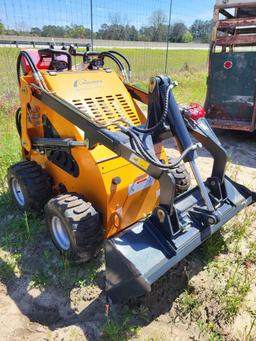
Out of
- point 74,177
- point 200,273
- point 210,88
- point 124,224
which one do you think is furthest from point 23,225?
point 210,88

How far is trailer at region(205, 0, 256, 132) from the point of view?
578 centimetres

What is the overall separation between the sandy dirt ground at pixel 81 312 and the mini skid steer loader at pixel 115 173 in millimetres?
291

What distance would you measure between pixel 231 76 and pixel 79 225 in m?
4.59

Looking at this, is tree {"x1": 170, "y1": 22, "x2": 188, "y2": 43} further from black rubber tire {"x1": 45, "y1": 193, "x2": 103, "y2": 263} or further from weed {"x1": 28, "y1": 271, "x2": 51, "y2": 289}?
weed {"x1": 28, "y1": 271, "x2": 51, "y2": 289}

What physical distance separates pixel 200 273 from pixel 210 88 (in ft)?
14.2

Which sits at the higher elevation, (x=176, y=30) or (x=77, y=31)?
(x=176, y=30)

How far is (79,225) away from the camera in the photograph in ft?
8.47

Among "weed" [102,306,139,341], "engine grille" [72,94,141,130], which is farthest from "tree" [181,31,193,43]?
"weed" [102,306,139,341]

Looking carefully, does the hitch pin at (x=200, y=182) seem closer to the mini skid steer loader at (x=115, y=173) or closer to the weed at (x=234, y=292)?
the mini skid steer loader at (x=115, y=173)

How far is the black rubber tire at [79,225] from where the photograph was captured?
102 inches

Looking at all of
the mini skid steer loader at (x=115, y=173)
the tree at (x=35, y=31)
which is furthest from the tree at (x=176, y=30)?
the mini skid steer loader at (x=115, y=173)

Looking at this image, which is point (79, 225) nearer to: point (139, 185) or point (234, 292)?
point (139, 185)

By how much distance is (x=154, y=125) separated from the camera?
2611 mm

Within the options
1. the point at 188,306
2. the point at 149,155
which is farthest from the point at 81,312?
the point at 149,155
